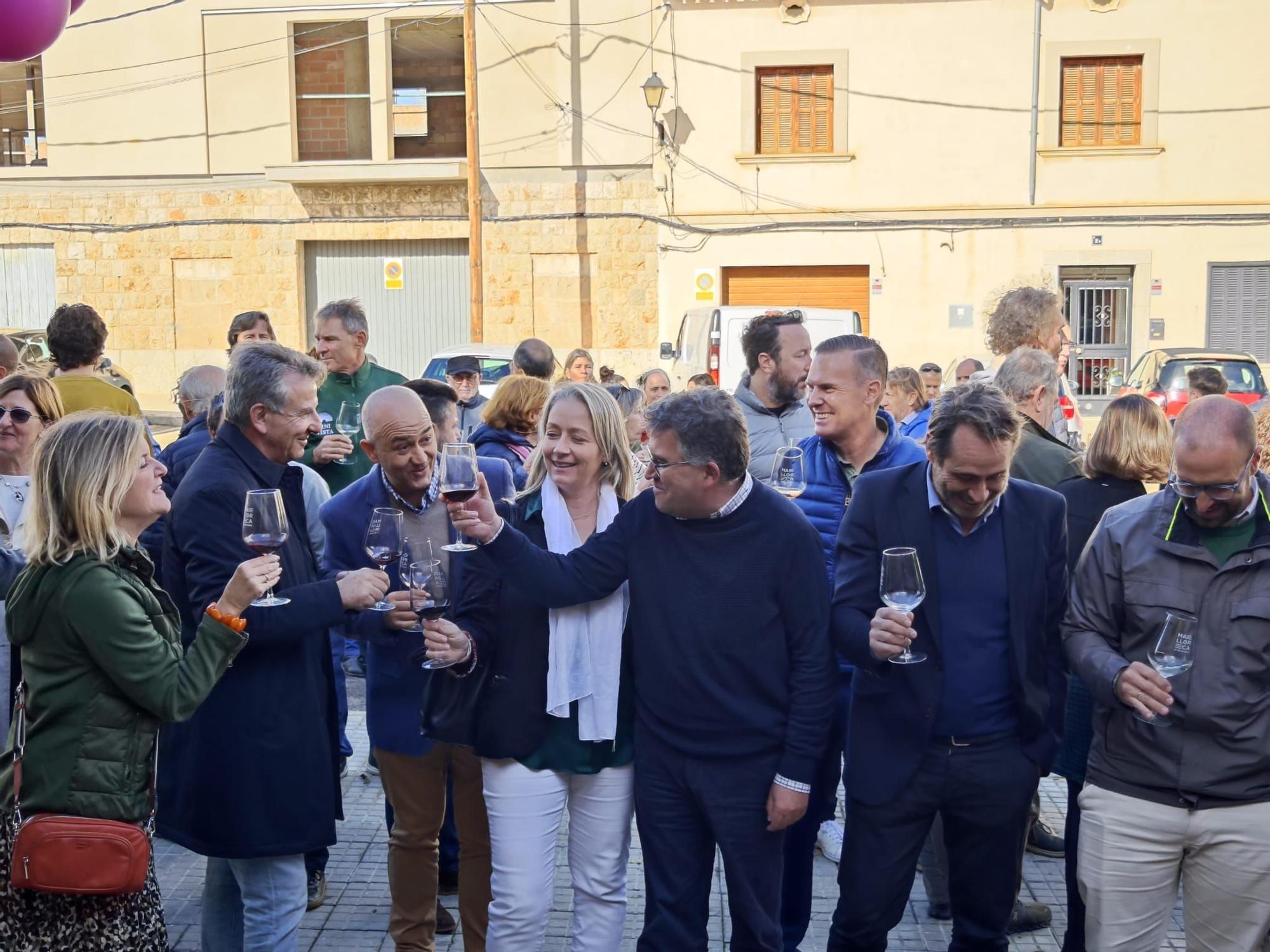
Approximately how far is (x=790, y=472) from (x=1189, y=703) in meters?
1.52

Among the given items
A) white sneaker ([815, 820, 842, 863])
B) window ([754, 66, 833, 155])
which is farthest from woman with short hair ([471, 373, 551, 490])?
window ([754, 66, 833, 155])

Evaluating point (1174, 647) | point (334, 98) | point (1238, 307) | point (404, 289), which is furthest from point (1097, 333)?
point (1174, 647)

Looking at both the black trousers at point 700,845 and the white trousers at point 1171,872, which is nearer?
the white trousers at point 1171,872

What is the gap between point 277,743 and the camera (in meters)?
3.46

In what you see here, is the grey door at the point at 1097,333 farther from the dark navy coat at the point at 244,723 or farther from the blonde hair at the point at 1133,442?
the dark navy coat at the point at 244,723

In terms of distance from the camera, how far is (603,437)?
3660 millimetres

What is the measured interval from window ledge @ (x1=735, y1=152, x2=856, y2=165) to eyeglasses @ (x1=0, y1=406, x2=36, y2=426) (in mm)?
17379

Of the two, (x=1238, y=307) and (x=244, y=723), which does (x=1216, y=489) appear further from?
(x=1238, y=307)

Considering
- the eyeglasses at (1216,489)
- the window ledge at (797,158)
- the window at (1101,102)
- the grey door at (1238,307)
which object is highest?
the window at (1101,102)

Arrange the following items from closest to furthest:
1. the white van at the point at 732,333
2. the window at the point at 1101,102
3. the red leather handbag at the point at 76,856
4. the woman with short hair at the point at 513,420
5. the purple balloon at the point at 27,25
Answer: the red leather handbag at the point at 76,856 → the purple balloon at the point at 27,25 → the woman with short hair at the point at 513,420 → the white van at the point at 732,333 → the window at the point at 1101,102

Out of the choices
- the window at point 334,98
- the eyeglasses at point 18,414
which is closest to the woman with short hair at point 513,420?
the eyeglasses at point 18,414

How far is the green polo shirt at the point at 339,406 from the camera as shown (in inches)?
236

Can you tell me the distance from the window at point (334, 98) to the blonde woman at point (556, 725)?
21.4 m

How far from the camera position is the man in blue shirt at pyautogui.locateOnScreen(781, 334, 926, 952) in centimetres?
418
